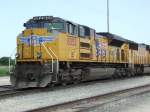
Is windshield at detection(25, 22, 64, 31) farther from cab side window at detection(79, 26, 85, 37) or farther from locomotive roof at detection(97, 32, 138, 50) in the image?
locomotive roof at detection(97, 32, 138, 50)

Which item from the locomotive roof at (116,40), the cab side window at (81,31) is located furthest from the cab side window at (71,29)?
the locomotive roof at (116,40)

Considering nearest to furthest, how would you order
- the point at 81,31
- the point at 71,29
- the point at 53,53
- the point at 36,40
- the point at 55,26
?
1. the point at 53,53
2. the point at 36,40
3. the point at 55,26
4. the point at 71,29
5. the point at 81,31

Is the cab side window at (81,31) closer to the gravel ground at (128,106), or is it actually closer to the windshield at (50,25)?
the windshield at (50,25)

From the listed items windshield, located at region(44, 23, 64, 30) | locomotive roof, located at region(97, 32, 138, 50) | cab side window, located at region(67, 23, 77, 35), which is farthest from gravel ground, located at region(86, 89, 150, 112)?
locomotive roof, located at region(97, 32, 138, 50)

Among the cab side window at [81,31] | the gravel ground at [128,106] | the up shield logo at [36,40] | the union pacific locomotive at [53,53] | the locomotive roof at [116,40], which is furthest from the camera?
the locomotive roof at [116,40]

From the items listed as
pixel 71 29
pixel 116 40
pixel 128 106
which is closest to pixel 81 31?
pixel 71 29

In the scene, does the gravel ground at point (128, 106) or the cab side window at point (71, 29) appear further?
the cab side window at point (71, 29)

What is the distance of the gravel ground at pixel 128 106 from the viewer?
39.8 feet

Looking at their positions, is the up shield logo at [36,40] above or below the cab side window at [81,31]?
below

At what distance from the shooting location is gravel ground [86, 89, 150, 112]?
39.8 feet

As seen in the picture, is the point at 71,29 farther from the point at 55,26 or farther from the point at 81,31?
the point at 81,31

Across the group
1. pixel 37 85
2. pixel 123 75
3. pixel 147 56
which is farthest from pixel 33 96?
pixel 147 56

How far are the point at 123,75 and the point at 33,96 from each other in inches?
628

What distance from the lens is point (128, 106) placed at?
1303cm
